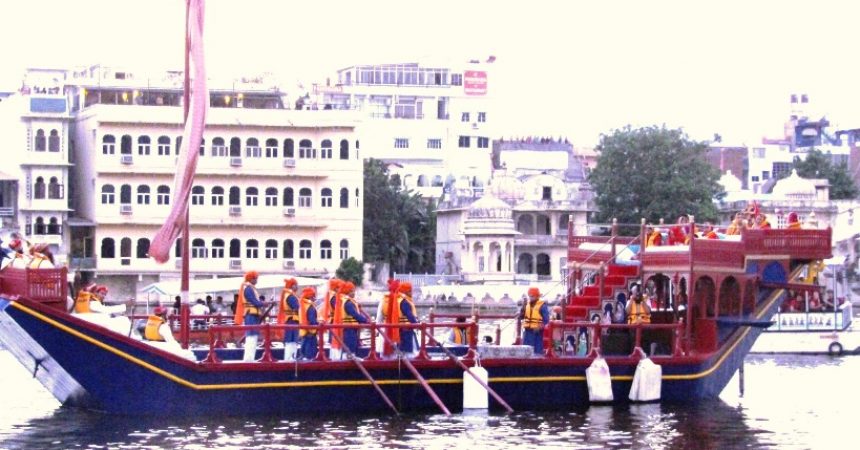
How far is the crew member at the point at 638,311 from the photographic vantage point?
30812 mm

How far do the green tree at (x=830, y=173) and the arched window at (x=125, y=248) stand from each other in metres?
37.3

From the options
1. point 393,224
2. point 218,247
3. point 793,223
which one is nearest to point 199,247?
point 218,247

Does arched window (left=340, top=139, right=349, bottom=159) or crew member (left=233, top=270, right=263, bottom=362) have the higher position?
arched window (left=340, top=139, right=349, bottom=159)

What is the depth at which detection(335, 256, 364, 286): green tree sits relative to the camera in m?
68.4

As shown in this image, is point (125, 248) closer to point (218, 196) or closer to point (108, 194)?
point (108, 194)

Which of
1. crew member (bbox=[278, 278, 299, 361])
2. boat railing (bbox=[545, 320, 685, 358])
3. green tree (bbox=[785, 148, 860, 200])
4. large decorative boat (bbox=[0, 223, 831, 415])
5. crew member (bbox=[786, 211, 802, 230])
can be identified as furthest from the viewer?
green tree (bbox=[785, 148, 860, 200])

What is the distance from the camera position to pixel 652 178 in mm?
86562

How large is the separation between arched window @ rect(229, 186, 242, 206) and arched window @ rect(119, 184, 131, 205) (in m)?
3.30

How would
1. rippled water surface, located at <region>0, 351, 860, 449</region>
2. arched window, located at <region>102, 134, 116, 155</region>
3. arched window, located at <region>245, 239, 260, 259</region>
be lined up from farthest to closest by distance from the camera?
1. arched window, located at <region>245, 239, 260, 259</region>
2. arched window, located at <region>102, 134, 116, 155</region>
3. rippled water surface, located at <region>0, 351, 860, 449</region>

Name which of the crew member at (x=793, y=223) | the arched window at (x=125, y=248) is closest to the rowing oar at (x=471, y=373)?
the crew member at (x=793, y=223)

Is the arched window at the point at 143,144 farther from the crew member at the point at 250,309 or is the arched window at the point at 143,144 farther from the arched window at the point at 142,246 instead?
the crew member at the point at 250,309

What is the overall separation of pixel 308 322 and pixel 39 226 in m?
42.2

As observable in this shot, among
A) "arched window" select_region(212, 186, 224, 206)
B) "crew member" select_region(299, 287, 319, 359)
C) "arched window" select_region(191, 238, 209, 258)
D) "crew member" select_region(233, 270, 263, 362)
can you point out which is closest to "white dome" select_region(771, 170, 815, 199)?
"arched window" select_region(212, 186, 224, 206)

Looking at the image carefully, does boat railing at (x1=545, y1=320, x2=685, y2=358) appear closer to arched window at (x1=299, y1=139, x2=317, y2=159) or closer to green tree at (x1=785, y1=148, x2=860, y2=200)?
arched window at (x1=299, y1=139, x2=317, y2=159)
